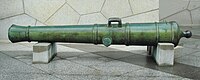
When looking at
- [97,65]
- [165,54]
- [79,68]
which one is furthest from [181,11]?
[79,68]

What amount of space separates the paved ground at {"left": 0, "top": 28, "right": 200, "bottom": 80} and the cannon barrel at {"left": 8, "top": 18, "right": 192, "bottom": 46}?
0.42 m

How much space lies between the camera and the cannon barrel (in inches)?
199

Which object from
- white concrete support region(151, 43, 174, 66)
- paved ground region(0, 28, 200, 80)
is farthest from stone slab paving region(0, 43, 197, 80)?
white concrete support region(151, 43, 174, 66)

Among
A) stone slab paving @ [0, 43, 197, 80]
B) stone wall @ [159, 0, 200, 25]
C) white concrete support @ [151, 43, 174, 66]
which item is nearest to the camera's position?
stone slab paving @ [0, 43, 197, 80]

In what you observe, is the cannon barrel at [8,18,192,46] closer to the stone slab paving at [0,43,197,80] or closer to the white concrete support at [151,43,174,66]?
the white concrete support at [151,43,174,66]

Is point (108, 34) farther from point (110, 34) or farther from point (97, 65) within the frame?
point (97, 65)

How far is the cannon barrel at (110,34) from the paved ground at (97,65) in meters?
0.42

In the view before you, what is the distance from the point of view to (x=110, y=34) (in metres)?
5.15

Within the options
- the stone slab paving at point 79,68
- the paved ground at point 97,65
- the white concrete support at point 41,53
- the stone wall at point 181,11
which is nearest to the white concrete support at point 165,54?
the paved ground at point 97,65

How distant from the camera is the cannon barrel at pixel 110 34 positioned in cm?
506

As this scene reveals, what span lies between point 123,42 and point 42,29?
1.58m

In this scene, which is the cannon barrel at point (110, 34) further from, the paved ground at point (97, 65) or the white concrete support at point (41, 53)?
the paved ground at point (97, 65)

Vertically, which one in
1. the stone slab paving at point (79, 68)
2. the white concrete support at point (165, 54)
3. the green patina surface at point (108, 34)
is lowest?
the stone slab paving at point (79, 68)

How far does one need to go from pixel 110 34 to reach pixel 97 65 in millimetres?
636
